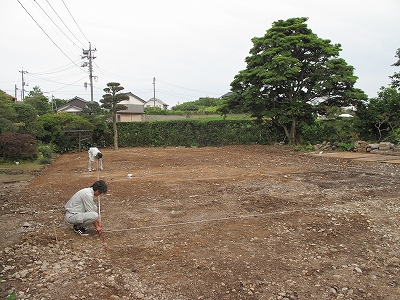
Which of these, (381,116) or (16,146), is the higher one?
(381,116)

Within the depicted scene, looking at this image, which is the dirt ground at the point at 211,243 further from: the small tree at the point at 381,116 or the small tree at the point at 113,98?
the small tree at the point at 113,98

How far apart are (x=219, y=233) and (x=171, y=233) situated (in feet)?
2.26

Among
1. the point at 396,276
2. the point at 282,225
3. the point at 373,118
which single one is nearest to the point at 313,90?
the point at 373,118

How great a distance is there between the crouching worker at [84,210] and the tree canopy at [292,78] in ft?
38.7

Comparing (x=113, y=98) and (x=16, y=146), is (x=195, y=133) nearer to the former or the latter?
(x=113, y=98)

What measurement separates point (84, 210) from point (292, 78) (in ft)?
46.0

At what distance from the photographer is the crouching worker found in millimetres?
4391

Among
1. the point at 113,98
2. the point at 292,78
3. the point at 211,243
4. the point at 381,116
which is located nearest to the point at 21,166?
the point at 113,98

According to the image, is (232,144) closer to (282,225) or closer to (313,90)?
(313,90)

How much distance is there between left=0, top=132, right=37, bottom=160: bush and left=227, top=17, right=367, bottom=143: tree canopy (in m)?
10.6

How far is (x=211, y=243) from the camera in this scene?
4.09m

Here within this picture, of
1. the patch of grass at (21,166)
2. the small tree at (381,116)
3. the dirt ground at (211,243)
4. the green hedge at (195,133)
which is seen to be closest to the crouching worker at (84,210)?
the dirt ground at (211,243)

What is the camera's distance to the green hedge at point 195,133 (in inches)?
760

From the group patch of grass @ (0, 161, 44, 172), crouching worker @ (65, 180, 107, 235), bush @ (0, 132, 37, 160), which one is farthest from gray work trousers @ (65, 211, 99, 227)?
bush @ (0, 132, 37, 160)
